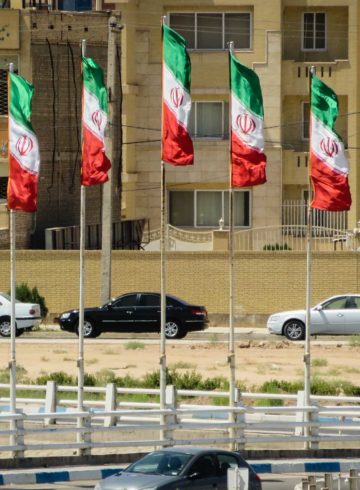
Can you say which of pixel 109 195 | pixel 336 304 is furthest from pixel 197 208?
pixel 336 304

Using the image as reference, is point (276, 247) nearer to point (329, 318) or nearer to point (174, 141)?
point (329, 318)

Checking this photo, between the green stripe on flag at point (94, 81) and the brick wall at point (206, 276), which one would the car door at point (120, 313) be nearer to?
the brick wall at point (206, 276)

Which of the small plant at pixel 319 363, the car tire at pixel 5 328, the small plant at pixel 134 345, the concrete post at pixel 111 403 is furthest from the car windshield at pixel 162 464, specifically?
the car tire at pixel 5 328

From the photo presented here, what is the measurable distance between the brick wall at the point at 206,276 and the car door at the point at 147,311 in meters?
4.86

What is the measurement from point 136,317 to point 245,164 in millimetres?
19567

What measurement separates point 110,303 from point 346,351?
23.9ft

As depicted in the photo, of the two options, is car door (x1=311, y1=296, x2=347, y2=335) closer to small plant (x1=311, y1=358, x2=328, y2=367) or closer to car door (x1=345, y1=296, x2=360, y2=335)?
car door (x1=345, y1=296, x2=360, y2=335)

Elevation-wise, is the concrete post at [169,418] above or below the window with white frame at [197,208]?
below

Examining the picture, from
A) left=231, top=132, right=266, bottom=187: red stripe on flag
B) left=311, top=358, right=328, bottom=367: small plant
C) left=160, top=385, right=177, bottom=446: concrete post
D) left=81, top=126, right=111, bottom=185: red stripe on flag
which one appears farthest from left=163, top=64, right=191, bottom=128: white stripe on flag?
left=311, top=358, right=328, bottom=367: small plant

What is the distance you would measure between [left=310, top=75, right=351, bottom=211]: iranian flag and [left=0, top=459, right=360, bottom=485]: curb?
484cm

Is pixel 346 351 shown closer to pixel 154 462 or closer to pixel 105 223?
pixel 105 223

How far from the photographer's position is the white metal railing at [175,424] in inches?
1115

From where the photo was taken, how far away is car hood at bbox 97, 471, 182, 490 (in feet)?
76.0

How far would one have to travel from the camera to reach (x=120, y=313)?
165 feet
